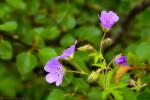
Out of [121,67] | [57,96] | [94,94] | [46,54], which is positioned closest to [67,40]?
[46,54]

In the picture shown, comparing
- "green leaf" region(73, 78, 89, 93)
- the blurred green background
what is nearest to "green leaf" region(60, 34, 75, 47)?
the blurred green background

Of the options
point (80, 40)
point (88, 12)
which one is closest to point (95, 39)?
point (80, 40)

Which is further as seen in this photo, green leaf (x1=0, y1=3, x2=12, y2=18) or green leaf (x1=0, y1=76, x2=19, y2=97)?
green leaf (x1=0, y1=76, x2=19, y2=97)

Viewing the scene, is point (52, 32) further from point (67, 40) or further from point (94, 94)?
point (94, 94)

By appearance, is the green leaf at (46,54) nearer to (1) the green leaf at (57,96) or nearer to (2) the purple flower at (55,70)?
(1) the green leaf at (57,96)

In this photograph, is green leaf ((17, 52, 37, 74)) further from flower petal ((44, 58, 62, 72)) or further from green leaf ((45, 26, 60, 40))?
flower petal ((44, 58, 62, 72))

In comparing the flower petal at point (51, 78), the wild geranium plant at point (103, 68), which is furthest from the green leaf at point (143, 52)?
the flower petal at point (51, 78)

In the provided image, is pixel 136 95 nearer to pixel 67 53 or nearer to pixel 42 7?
pixel 67 53

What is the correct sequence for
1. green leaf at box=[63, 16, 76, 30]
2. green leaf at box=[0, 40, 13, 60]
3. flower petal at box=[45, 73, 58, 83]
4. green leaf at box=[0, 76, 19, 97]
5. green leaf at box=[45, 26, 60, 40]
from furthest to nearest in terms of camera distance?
green leaf at box=[0, 76, 19, 97] < green leaf at box=[63, 16, 76, 30] < green leaf at box=[45, 26, 60, 40] < green leaf at box=[0, 40, 13, 60] < flower petal at box=[45, 73, 58, 83]
